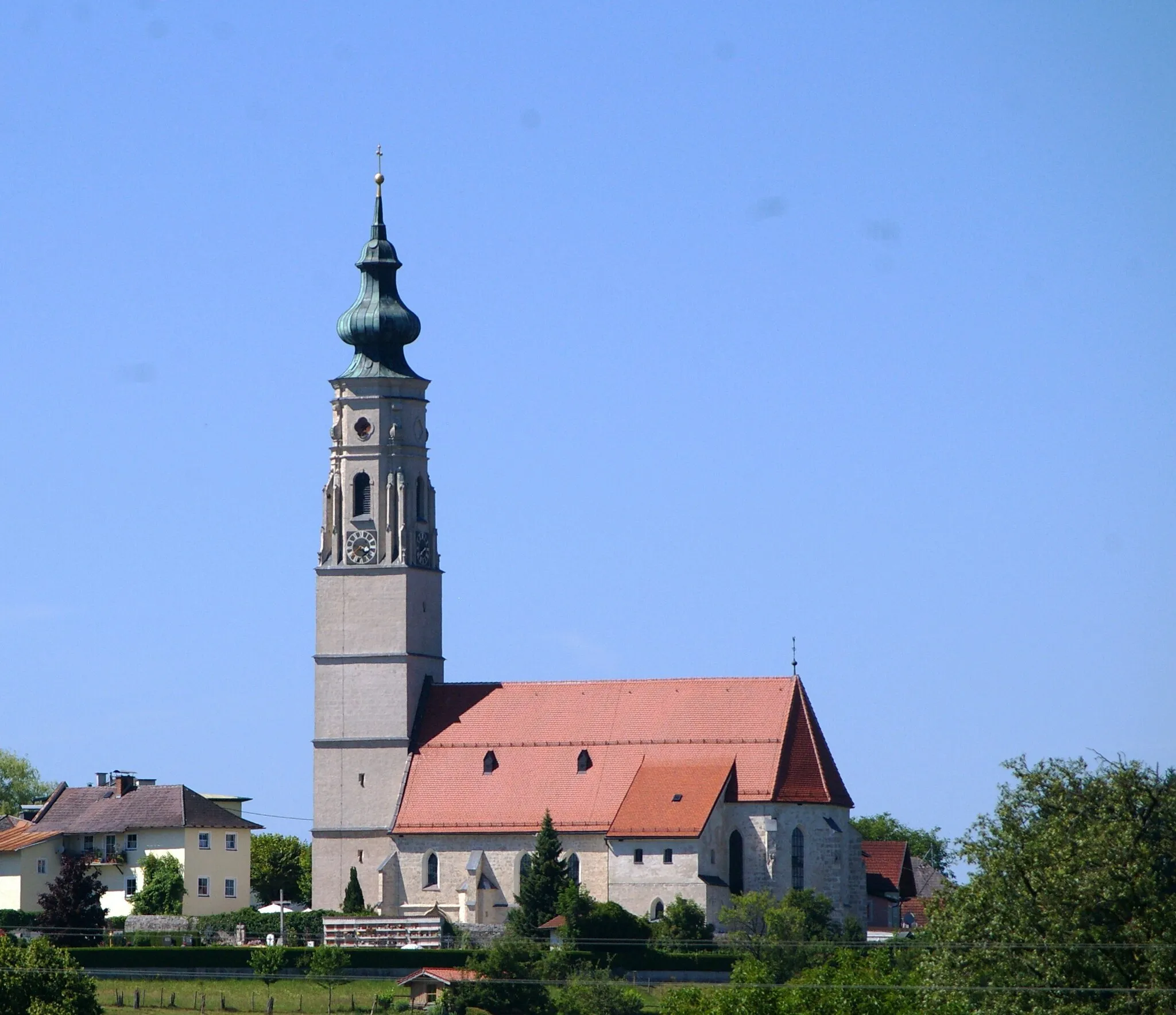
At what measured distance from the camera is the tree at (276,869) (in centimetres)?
10669

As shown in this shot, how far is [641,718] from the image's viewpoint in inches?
3469

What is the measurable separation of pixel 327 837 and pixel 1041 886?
38849mm

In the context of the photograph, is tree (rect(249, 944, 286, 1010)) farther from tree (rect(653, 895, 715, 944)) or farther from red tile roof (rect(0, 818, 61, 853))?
red tile roof (rect(0, 818, 61, 853))

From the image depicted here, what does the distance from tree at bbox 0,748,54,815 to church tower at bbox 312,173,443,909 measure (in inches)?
1660

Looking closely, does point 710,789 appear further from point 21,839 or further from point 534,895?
point 21,839

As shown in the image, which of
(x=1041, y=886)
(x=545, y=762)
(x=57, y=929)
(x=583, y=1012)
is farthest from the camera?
(x=545, y=762)

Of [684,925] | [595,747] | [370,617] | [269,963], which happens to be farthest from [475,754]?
[269,963]

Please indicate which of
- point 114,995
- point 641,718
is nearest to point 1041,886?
point 114,995

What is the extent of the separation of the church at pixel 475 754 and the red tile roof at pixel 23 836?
898 centimetres

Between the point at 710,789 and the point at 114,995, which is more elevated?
the point at 710,789

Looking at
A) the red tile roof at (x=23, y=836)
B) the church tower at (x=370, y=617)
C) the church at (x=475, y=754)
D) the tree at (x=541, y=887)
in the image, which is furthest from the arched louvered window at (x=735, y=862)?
the red tile roof at (x=23, y=836)

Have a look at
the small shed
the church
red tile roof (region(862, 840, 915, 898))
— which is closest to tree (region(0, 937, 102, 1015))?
the small shed

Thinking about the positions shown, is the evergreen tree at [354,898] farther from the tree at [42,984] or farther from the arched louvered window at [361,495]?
the tree at [42,984]

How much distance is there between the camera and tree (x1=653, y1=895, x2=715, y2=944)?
265 feet
